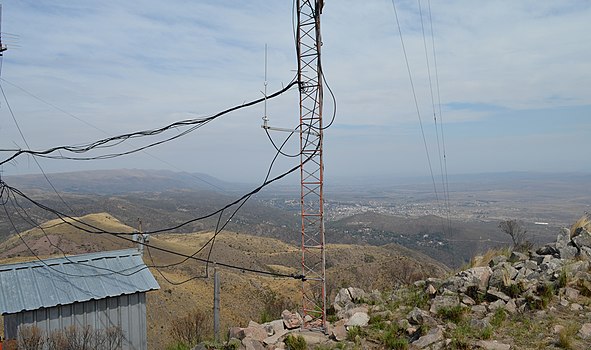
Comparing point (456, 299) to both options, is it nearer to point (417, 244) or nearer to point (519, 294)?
point (519, 294)

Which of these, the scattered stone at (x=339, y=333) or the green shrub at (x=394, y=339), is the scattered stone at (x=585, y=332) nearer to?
the green shrub at (x=394, y=339)

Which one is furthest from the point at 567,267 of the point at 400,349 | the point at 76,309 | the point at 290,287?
the point at 290,287

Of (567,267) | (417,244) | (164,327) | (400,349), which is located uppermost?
(567,267)

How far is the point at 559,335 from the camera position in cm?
835

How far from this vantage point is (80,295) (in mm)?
11359

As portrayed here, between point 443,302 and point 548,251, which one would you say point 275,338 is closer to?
point 443,302

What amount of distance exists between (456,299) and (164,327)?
14433mm

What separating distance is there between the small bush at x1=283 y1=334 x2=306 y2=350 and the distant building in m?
5.13

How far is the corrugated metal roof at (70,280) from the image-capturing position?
10914mm

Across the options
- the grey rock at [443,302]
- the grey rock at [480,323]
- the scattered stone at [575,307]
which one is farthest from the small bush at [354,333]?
the scattered stone at [575,307]

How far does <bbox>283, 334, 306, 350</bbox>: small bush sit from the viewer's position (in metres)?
8.77

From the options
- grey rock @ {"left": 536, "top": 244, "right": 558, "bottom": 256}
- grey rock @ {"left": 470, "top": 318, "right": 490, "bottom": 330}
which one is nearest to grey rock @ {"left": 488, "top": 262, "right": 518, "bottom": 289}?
grey rock @ {"left": 470, "top": 318, "right": 490, "bottom": 330}

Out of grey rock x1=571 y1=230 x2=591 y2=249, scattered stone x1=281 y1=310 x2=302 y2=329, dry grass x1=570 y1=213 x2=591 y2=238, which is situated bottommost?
scattered stone x1=281 y1=310 x2=302 y2=329

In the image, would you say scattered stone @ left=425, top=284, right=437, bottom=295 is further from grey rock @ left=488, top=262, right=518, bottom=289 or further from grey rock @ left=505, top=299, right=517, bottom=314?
grey rock @ left=505, top=299, right=517, bottom=314
